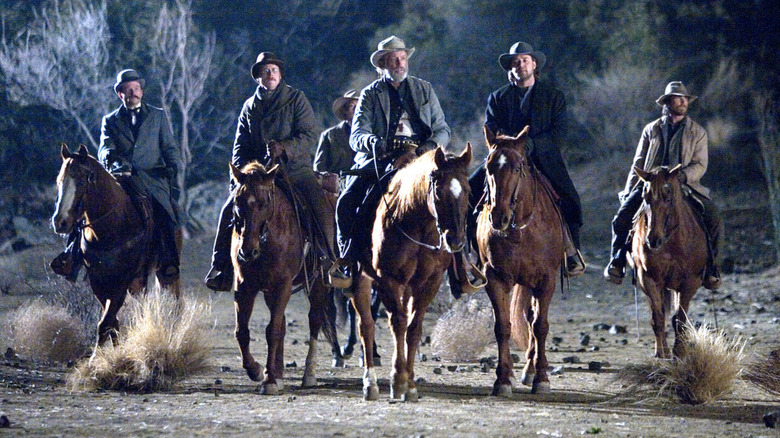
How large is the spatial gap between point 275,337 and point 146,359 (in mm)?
1186

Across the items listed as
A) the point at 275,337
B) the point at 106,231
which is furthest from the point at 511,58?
the point at 106,231

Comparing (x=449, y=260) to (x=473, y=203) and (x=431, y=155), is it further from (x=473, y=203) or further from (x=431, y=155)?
(x=473, y=203)

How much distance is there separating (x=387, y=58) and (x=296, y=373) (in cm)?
360

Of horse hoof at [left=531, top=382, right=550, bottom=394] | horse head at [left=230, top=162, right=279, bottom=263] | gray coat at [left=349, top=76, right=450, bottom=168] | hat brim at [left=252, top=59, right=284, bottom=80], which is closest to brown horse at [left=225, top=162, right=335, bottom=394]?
horse head at [left=230, top=162, right=279, bottom=263]

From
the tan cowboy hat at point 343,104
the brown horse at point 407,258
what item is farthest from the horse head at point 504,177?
the tan cowboy hat at point 343,104

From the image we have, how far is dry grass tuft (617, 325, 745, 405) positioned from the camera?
354 inches

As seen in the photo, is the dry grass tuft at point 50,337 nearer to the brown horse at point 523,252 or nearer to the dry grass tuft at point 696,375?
the brown horse at point 523,252

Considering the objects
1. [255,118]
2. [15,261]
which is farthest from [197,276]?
[255,118]

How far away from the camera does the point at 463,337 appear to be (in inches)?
504

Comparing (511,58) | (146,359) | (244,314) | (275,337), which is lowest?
(146,359)

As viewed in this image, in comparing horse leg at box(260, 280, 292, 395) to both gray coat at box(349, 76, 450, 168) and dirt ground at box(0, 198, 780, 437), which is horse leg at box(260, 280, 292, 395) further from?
gray coat at box(349, 76, 450, 168)

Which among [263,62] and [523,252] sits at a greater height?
[263,62]

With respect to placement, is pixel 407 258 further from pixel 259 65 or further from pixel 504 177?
pixel 259 65

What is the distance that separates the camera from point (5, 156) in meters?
30.7
